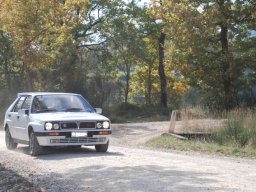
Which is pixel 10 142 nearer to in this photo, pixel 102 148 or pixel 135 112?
pixel 102 148

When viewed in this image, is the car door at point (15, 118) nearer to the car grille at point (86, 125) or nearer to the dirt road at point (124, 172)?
the dirt road at point (124, 172)

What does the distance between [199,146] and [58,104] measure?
5.00 metres

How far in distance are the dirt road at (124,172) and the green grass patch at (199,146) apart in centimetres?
308

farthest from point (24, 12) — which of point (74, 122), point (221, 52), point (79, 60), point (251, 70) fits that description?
point (74, 122)

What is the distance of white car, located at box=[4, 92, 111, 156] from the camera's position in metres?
13.1

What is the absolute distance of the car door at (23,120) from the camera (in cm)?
1417

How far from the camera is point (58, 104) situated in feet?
47.6

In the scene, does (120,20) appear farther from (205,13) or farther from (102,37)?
(205,13)

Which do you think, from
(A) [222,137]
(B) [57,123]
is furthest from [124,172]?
(A) [222,137]

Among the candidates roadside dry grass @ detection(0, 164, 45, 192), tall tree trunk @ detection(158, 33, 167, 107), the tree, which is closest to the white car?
roadside dry grass @ detection(0, 164, 45, 192)

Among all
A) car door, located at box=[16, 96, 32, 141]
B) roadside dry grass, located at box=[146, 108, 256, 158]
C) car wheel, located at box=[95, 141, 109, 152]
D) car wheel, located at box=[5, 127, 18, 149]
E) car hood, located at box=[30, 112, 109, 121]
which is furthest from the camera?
roadside dry grass, located at box=[146, 108, 256, 158]

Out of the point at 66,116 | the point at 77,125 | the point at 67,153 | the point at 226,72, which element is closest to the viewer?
the point at 77,125

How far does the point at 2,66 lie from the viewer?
41.9m

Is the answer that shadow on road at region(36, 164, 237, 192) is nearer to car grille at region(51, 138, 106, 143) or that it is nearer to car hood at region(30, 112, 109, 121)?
car grille at region(51, 138, 106, 143)
